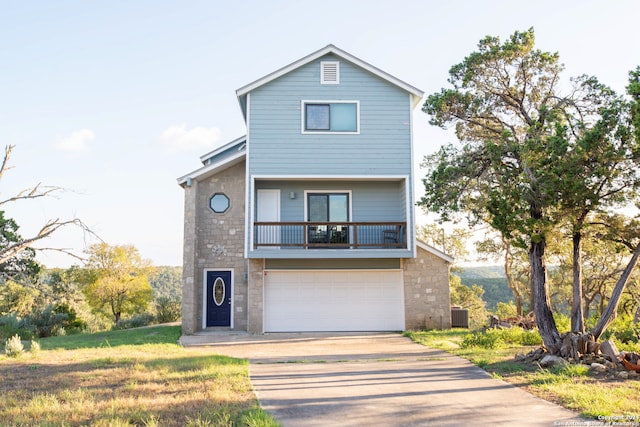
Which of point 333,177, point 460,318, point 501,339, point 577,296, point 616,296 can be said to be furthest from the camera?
point 460,318

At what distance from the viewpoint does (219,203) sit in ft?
61.3

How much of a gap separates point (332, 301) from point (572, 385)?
34.4ft

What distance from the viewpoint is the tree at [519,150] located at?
10.1 metres

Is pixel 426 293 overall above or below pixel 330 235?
below

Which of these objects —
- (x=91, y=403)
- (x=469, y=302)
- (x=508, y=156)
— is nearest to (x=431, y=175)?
(x=508, y=156)

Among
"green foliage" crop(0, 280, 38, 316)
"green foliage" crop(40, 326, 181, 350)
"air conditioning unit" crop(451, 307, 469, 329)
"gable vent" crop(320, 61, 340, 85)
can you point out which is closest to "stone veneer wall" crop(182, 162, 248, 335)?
"green foliage" crop(40, 326, 181, 350)

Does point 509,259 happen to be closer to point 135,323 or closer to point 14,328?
point 135,323

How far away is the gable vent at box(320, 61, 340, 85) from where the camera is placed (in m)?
18.2

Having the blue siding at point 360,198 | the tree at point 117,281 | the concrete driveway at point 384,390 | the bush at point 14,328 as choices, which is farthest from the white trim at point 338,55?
the tree at point 117,281

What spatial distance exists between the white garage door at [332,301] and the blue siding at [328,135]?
3621mm

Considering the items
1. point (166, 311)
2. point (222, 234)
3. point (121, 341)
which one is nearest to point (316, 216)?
point (222, 234)

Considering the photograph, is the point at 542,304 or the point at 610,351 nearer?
the point at 610,351

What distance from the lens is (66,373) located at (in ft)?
32.8

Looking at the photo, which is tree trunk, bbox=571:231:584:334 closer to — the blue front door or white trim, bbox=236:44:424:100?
white trim, bbox=236:44:424:100
